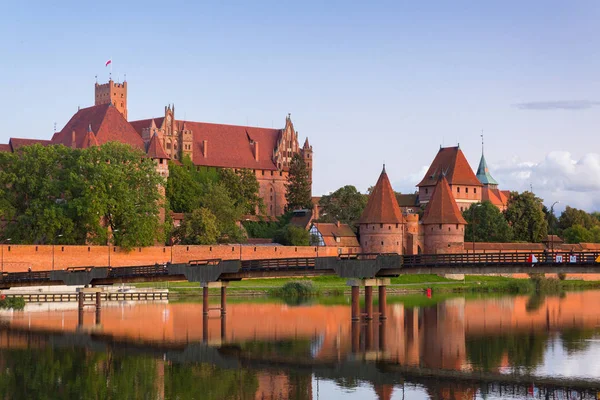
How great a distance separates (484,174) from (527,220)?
109 ft

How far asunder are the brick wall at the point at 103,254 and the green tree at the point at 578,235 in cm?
3905

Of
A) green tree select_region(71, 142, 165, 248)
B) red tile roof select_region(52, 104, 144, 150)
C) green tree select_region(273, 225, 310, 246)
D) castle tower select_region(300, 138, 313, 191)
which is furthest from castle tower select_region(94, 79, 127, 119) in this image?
green tree select_region(71, 142, 165, 248)

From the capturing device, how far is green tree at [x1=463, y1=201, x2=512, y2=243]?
99.0 metres

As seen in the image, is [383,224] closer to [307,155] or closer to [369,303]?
[369,303]

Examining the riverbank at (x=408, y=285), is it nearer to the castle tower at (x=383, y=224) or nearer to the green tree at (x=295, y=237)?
the castle tower at (x=383, y=224)

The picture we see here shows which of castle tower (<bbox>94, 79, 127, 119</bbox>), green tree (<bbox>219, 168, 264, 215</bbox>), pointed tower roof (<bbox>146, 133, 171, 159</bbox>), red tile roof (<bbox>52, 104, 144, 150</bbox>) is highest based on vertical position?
castle tower (<bbox>94, 79, 127, 119</bbox>)

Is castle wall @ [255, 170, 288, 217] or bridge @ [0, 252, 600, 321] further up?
castle wall @ [255, 170, 288, 217]

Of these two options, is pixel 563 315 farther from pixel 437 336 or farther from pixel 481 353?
pixel 481 353

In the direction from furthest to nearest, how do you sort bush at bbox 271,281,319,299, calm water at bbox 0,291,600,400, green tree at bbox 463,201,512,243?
green tree at bbox 463,201,512,243 → bush at bbox 271,281,319,299 → calm water at bbox 0,291,600,400

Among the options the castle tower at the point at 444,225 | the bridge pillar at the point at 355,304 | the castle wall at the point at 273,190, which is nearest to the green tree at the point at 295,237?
the castle tower at the point at 444,225

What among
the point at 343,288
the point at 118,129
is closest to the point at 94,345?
the point at 343,288

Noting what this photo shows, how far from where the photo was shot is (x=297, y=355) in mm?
35781

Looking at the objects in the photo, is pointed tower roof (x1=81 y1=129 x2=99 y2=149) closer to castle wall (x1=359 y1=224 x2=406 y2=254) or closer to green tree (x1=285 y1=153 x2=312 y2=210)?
castle wall (x1=359 y1=224 x2=406 y2=254)

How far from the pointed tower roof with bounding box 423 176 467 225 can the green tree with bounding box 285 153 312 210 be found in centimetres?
2984
